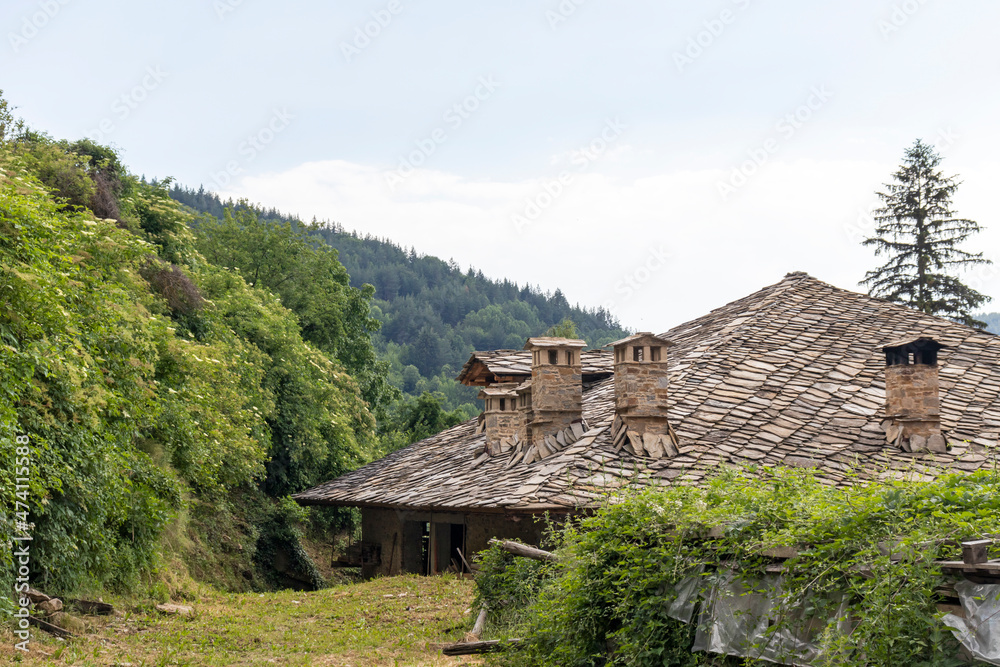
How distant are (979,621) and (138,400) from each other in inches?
437

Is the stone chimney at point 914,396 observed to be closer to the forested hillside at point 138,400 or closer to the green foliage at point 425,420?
the forested hillside at point 138,400

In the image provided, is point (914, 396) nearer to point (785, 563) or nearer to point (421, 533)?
point (785, 563)

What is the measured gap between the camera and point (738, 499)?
615 centimetres

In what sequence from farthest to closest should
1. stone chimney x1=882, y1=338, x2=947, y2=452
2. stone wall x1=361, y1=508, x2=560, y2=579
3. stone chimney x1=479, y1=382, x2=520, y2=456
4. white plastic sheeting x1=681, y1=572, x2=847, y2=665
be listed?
stone chimney x1=479, y1=382, x2=520, y2=456
stone wall x1=361, y1=508, x2=560, y2=579
stone chimney x1=882, y1=338, x2=947, y2=452
white plastic sheeting x1=681, y1=572, x2=847, y2=665

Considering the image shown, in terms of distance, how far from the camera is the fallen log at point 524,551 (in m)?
9.34

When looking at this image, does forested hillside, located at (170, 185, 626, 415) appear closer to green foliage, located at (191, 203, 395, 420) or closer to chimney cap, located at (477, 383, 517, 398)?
green foliage, located at (191, 203, 395, 420)

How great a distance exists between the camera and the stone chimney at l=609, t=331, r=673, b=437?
12875 millimetres

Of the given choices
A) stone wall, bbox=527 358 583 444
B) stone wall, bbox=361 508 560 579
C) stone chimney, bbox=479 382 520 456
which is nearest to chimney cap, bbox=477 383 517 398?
stone chimney, bbox=479 382 520 456

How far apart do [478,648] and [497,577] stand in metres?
1.13

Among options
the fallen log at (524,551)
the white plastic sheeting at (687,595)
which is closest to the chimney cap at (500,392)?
the fallen log at (524,551)

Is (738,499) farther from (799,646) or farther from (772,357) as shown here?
(772,357)

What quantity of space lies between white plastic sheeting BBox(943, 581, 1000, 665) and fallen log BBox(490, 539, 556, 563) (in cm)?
501

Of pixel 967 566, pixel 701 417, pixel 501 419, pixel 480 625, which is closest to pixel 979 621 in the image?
pixel 967 566

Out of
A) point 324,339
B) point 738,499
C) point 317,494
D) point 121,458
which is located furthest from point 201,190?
point 738,499
